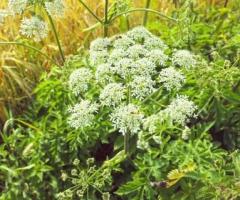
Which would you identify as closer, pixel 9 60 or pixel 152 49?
pixel 152 49

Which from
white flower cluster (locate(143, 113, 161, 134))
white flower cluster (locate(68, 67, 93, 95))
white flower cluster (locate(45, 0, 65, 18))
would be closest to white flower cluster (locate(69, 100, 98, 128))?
white flower cluster (locate(68, 67, 93, 95))

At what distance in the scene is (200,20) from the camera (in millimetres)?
4875

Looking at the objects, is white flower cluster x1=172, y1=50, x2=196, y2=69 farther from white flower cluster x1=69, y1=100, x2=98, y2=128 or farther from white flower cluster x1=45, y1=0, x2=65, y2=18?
white flower cluster x1=45, y1=0, x2=65, y2=18

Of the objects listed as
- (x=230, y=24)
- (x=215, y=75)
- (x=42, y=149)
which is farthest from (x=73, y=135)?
(x=230, y=24)

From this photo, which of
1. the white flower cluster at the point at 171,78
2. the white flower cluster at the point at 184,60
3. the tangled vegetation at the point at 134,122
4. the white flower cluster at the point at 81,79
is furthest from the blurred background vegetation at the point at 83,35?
the white flower cluster at the point at 81,79

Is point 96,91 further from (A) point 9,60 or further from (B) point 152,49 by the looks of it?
(A) point 9,60

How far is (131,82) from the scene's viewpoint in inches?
124

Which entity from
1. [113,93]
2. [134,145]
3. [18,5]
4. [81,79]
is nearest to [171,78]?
[113,93]

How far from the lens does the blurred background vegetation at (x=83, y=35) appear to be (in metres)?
4.24

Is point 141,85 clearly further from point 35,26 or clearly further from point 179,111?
point 35,26

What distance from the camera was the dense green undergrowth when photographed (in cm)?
323

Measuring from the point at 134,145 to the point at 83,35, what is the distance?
1829 mm

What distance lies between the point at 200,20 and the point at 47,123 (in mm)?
1467

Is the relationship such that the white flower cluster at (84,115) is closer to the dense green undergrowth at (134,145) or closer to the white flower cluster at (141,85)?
the dense green undergrowth at (134,145)
